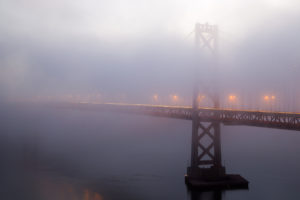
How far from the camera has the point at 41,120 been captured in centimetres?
10775

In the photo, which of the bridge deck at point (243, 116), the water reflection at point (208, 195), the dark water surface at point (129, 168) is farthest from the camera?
the dark water surface at point (129, 168)

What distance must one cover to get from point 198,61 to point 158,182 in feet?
46.5

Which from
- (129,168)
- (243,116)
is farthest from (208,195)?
(129,168)

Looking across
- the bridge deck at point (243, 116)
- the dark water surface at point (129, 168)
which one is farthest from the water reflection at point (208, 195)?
the bridge deck at point (243, 116)

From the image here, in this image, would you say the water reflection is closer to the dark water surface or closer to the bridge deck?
the dark water surface

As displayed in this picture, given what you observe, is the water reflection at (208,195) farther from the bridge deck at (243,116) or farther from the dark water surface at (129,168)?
the bridge deck at (243,116)

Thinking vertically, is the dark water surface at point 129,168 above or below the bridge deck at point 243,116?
below

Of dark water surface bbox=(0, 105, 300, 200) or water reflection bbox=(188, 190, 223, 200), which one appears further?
dark water surface bbox=(0, 105, 300, 200)

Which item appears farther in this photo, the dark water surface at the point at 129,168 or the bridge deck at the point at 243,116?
the dark water surface at the point at 129,168

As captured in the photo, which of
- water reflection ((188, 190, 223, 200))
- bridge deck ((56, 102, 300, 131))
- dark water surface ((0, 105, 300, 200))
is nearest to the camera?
bridge deck ((56, 102, 300, 131))

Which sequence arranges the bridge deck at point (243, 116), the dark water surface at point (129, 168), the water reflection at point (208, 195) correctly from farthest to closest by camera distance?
1. the dark water surface at point (129, 168)
2. the water reflection at point (208, 195)
3. the bridge deck at point (243, 116)

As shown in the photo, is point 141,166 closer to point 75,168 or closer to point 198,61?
point 75,168

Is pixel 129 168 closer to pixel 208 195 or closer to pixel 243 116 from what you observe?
pixel 208 195

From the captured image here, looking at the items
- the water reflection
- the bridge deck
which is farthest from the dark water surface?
the bridge deck
